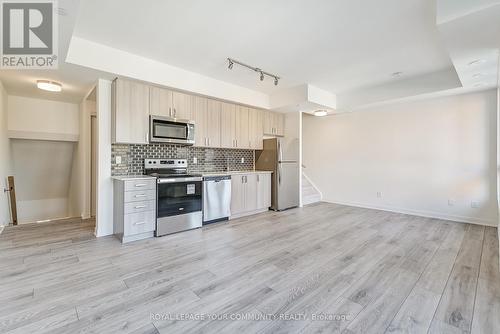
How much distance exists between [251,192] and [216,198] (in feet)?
3.02

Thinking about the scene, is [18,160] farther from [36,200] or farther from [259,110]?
[259,110]

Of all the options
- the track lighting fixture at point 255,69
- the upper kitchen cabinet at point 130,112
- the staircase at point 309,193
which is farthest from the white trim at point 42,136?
the staircase at point 309,193

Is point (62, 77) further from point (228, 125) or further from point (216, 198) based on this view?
point (216, 198)

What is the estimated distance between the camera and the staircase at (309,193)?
6008mm

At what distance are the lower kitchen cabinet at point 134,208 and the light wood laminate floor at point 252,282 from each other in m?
0.18

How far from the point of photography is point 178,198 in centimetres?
363

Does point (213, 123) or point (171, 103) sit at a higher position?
point (171, 103)

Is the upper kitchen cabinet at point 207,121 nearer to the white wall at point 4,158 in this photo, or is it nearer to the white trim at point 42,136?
the white trim at point 42,136

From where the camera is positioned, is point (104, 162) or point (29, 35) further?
point (104, 162)

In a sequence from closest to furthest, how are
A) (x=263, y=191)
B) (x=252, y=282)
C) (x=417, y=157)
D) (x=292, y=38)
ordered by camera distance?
1. (x=252, y=282)
2. (x=292, y=38)
3. (x=417, y=157)
4. (x=263, y=191)

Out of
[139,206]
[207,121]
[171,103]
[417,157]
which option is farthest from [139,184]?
[417,157]

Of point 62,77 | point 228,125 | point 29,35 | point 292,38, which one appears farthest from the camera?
point 228,125

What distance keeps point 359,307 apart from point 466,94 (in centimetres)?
458

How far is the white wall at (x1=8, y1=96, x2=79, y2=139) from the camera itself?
423 cm
